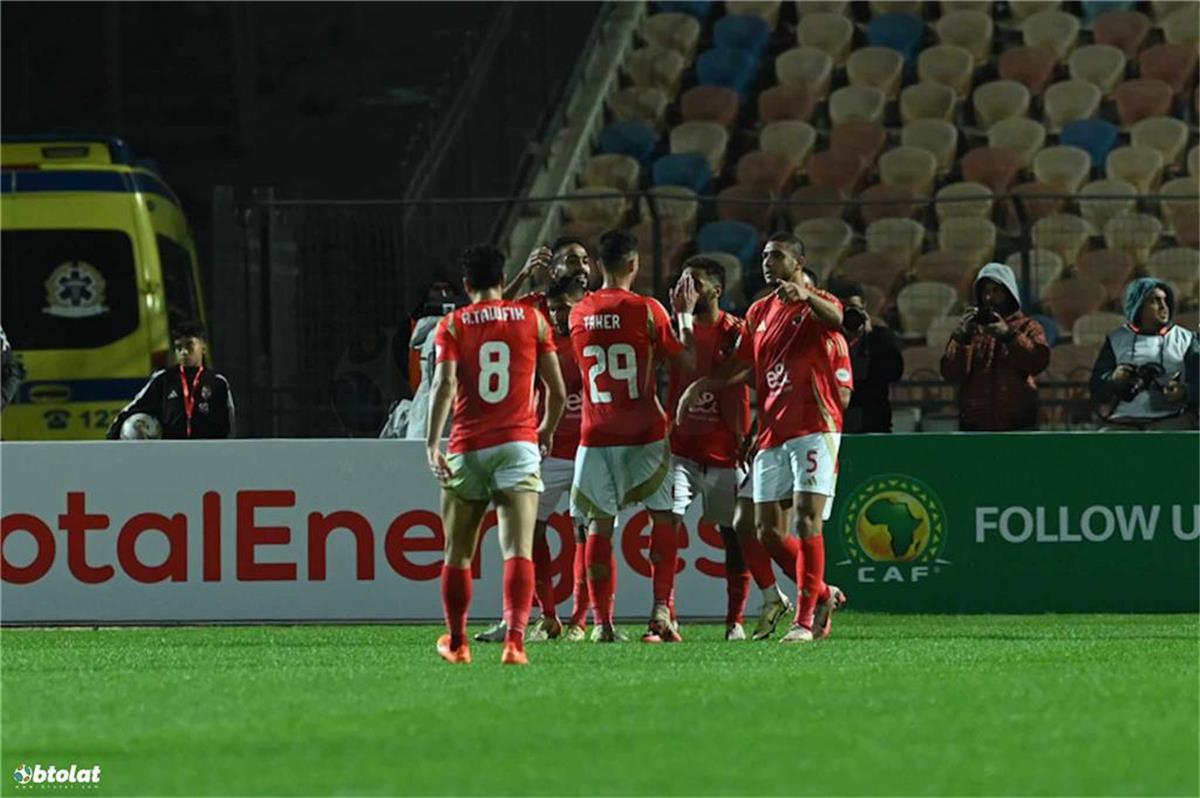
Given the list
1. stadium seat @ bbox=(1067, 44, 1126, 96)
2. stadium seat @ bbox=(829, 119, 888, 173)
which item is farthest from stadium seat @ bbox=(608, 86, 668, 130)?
stadium seat @ bbox=(1067, 44, 1126, 96)

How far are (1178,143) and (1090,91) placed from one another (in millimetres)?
1290

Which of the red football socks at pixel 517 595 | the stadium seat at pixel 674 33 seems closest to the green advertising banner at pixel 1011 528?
the red football socks at pixel 517 595

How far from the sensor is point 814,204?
19.1m

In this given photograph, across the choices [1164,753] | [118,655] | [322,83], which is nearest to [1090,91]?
[322,83]

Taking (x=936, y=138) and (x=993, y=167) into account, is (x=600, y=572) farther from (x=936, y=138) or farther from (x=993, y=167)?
(x=936, y=138)

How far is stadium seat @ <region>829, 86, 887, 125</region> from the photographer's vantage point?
1033 inches

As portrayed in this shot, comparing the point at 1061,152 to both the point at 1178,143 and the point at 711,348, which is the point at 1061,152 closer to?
the point at 1178,143

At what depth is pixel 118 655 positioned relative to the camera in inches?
506

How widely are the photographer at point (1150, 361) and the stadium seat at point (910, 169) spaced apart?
8514 mm

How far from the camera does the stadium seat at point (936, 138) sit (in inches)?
1008

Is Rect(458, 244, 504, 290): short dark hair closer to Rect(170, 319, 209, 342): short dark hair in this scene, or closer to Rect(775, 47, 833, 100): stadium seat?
Rect(170, 319, 209, 342): short dark hair

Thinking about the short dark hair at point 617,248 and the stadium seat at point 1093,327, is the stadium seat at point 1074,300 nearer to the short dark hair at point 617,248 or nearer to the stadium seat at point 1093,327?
the stadium seat at point 1093,327

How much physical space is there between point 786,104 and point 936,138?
1718 mm

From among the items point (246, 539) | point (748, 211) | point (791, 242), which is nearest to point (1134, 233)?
point (748, 211)
